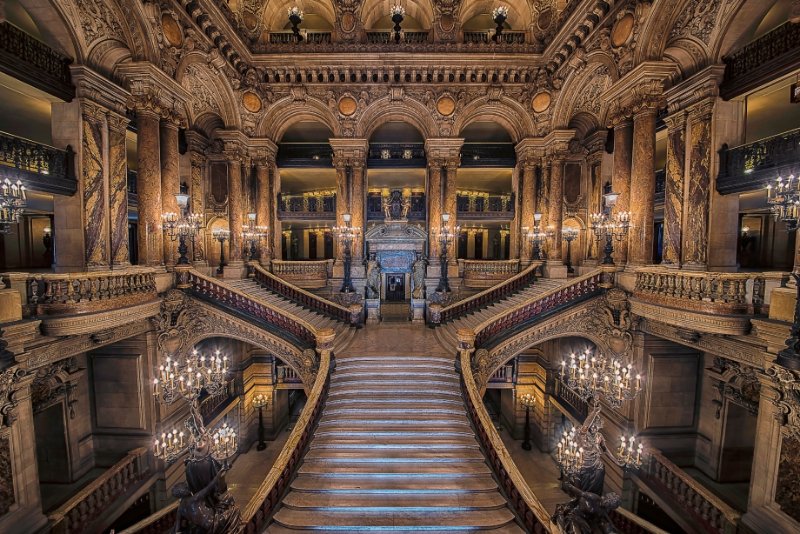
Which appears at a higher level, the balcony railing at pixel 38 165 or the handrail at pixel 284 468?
the balcony railing at pixel 38 165

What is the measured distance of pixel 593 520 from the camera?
4.12m

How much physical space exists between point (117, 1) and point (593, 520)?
14.5 metres

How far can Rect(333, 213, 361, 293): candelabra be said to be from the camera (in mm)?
13328

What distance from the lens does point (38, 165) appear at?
7492mm

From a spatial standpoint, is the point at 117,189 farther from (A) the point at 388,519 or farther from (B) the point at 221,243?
(A) the point at 388,519

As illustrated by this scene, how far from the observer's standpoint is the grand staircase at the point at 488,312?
1020cm

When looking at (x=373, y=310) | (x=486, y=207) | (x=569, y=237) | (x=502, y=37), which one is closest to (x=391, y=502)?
(x=373, y=310)

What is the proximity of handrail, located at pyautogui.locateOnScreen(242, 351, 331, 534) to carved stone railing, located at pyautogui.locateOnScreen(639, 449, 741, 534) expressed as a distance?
8500 mm

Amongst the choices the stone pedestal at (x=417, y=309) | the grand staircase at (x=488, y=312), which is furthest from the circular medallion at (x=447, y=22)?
the stone pedestal at (x=417, y=309)

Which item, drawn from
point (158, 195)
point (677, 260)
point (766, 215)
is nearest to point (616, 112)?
point (677, 260)

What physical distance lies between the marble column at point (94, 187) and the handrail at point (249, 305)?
2.14 metres

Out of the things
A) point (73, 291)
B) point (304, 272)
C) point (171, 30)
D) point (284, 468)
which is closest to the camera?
point (284, 468)

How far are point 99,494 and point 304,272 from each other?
9.21 m

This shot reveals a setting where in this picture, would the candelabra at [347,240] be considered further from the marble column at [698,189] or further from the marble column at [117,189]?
the marble column at [698,189]
